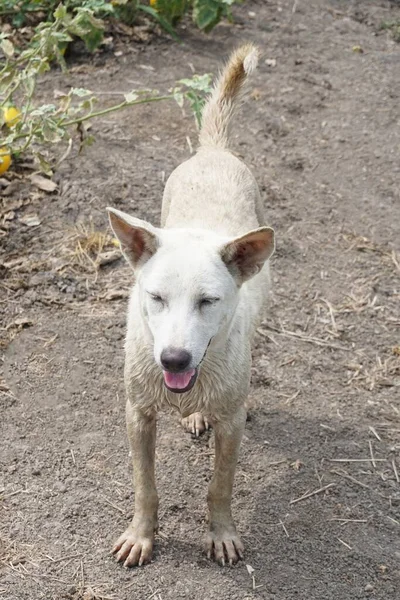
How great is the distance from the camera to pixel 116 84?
7.31m

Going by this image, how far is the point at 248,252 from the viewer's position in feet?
11.6

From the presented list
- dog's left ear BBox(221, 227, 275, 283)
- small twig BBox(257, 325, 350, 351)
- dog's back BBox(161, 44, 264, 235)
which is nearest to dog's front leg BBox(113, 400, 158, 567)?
dog's left ear BBox(221, 227, 275, 283)

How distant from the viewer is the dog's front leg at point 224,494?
151 inches

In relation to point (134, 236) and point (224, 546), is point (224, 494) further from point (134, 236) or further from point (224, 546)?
point (134, 236)

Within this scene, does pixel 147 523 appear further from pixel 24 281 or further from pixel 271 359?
pixel 24 281

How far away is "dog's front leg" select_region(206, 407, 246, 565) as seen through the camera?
3.85m

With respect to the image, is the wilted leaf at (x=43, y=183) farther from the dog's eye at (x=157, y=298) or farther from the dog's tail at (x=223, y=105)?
the dog's eye at (x=157, y=298)

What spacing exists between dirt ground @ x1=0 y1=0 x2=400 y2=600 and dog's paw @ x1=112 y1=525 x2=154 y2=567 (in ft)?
0.17

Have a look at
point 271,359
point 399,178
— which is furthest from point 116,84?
point 271,359

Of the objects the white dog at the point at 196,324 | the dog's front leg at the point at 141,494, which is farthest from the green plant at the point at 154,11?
the dog's front leg at the point at 141,494

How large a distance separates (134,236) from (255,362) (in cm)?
176

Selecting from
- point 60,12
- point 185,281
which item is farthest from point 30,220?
point 185,281

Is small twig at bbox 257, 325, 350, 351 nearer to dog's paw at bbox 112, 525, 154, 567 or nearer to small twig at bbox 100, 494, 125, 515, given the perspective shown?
small twig at bbox 100, 494, 125, 515

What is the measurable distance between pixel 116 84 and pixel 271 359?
326 centimetres
